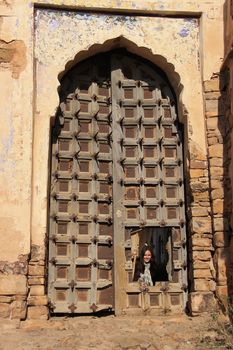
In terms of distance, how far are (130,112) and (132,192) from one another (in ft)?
3.49

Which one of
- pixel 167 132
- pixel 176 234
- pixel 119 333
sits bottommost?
pixel 119 333

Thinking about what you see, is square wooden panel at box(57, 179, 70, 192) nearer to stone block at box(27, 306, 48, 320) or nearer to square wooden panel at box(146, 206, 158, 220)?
square wooden panel at box(146, 206, 158, 220)

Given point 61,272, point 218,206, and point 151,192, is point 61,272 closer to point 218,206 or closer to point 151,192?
point 151,192

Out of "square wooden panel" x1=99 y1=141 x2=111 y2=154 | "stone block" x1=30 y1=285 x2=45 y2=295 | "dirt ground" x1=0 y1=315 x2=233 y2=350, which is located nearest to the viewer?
"dirt ground" x1=0 y1=315 x2=233 y2=350

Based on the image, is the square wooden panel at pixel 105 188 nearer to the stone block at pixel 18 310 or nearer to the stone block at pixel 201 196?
the stone block at pixel 201 196

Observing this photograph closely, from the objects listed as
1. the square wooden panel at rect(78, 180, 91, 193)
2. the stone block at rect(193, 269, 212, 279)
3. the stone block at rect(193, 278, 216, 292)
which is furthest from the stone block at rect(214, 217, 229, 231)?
the square wooden panel at rect(78, 180, 91, 193)

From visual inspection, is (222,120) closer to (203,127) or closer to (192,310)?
(203,127)

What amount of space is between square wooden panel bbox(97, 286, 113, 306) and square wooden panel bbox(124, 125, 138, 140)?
6.27 ft

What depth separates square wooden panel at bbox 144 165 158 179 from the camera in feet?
21.0

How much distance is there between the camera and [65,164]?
6.32 m

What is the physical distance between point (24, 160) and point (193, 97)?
7.38 ft

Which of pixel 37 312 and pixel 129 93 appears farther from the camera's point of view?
pixel 129 93

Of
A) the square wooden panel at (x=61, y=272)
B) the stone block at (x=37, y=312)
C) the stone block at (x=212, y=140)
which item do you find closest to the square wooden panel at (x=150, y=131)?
the stone block at (x=212, y=140)

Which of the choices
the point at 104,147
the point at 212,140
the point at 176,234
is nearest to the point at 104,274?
the point at 176,234
